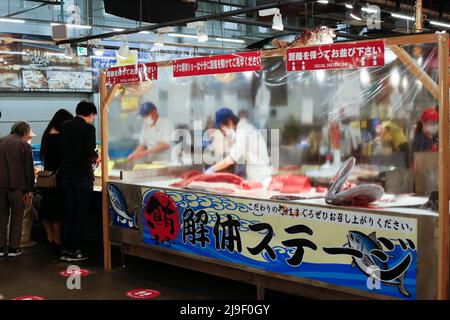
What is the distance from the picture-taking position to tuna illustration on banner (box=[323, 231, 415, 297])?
12.7 feet

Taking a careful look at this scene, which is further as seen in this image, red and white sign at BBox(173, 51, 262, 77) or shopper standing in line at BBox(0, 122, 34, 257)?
shopper standing in line at BBox(0, 122, 34, 257)

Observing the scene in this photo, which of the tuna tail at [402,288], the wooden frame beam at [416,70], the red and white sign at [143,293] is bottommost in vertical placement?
the red and white sign at [143,293]

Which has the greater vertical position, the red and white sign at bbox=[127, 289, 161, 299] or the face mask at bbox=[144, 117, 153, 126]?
the face mask at bbox=[144, 117, 153, 126]

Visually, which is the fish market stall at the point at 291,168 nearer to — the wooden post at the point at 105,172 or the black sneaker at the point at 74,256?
the wooden post at the point at 105,172

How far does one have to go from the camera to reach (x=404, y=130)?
4.41 meters

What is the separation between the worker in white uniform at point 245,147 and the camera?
5590mm

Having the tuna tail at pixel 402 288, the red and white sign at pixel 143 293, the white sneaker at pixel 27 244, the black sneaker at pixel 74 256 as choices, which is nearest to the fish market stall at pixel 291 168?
the tuna tail at pixel 402 288

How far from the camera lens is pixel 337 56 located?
4238mm

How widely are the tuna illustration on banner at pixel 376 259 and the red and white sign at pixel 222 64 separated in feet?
5.77

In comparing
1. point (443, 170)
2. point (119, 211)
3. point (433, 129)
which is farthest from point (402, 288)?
point (119, 211)

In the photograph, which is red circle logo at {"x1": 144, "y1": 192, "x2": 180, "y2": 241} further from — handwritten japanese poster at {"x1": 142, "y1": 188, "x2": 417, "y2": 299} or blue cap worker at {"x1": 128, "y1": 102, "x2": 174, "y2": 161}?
blue cap worker at {"x1": 128, "y1": 102, "x2": 174, "y2": 161}

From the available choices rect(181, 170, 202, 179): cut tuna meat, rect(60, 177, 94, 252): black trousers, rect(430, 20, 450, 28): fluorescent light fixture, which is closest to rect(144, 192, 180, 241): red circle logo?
rect(181, 170, 202, 179): cut tuna meat

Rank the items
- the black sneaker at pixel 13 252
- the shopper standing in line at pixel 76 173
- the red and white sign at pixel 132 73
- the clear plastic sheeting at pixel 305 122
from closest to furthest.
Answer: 1. the clear plastic sheeting at pixel 305 122
2. the red and white sign at pixel 132 73
3. the shopper standing in line at pixel 76 173
4. the black sneaker at pixel 13 252

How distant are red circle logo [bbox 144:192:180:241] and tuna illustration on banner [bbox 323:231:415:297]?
1870mm
